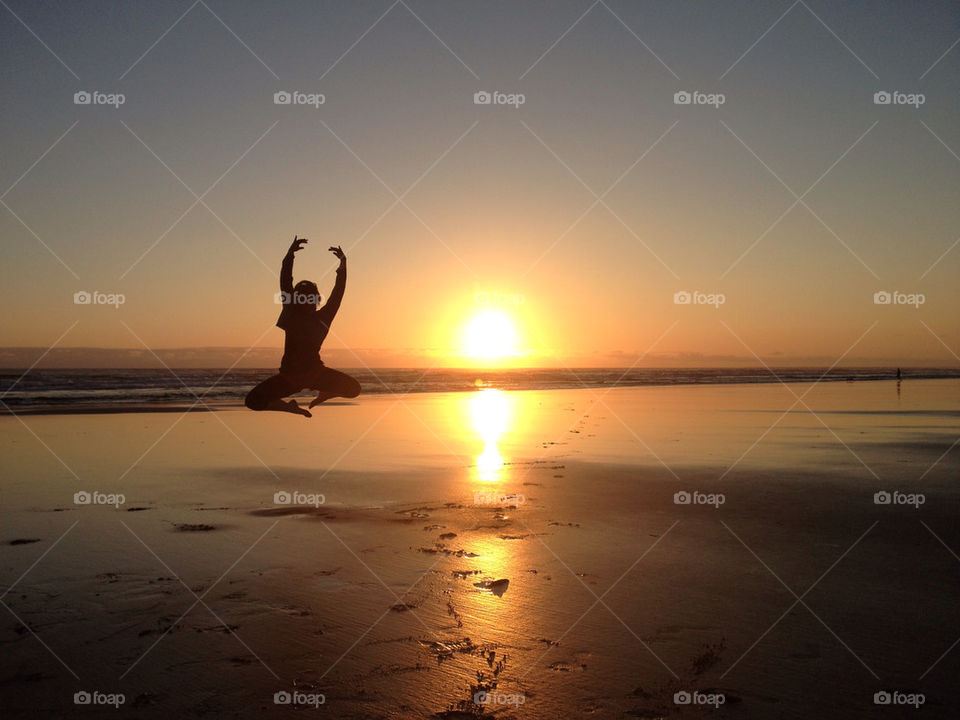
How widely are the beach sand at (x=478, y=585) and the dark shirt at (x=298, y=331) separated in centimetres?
275

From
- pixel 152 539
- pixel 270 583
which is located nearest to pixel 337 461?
pixel 152 539

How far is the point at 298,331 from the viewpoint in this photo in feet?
17.7

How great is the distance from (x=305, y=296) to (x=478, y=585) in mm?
4571

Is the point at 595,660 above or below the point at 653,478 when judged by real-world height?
below

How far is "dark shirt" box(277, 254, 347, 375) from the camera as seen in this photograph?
5.39 metres

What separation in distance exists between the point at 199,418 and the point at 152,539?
18899 millimetres

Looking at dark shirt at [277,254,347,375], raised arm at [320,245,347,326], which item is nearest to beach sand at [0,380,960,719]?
dark shirt at [277,254,347,375]

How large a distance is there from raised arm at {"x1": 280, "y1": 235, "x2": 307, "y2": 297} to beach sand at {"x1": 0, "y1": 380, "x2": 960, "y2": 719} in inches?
130

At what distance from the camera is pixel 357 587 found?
855 centimetres

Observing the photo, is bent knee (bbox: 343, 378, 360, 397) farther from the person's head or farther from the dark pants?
the person's head

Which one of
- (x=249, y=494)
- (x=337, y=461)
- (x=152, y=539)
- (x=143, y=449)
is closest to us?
(x=152, y=539)

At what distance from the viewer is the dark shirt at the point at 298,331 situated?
5387 mm

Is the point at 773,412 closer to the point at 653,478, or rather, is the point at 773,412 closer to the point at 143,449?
the point at 653,478

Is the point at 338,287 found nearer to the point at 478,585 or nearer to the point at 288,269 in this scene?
the point at 288,269
